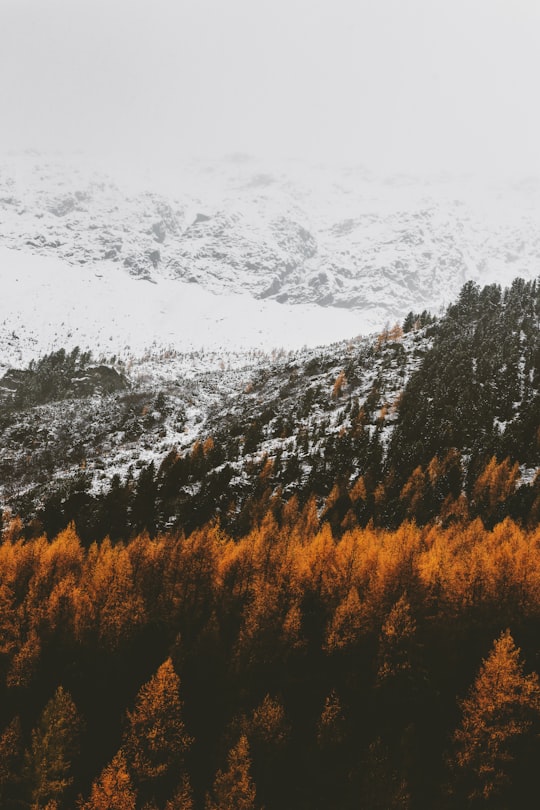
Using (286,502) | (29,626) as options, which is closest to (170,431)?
(286,502)

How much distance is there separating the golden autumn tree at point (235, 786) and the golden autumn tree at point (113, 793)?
593cm

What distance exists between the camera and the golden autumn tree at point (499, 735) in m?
37.4

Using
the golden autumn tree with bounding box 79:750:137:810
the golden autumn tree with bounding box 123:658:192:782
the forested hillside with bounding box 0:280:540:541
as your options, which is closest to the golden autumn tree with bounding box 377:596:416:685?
the golden autumn tree with bounding box 123:658:192:782

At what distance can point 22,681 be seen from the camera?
159 feet

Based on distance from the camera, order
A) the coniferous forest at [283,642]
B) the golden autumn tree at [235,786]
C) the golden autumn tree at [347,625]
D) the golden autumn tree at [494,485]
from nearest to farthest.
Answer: the golden autumn tree at [235,786]
the coniferous forest at [283,642]
the golden autumn tree at [347,625]
the golden autumn tree at [494,485]

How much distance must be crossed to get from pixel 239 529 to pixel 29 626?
3496 cm

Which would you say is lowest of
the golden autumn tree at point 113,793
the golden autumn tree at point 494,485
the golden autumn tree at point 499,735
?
the golden autumn tree at point 113,793

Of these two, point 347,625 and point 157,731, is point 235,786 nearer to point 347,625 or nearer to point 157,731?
point 157,731

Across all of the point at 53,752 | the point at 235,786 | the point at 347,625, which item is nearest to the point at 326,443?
the point at 347,625

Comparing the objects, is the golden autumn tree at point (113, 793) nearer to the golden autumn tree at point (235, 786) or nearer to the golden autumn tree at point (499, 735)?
the golden autumn tree at point (235, 786)

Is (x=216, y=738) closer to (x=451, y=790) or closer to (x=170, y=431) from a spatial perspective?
(x=451, y=790)

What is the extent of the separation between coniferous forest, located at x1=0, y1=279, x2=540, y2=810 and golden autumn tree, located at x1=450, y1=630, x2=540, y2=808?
18cm

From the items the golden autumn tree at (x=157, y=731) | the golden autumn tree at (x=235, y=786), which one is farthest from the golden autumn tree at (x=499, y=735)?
the golden autumn tree at (x=157, y=731)

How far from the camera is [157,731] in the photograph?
41.2m
